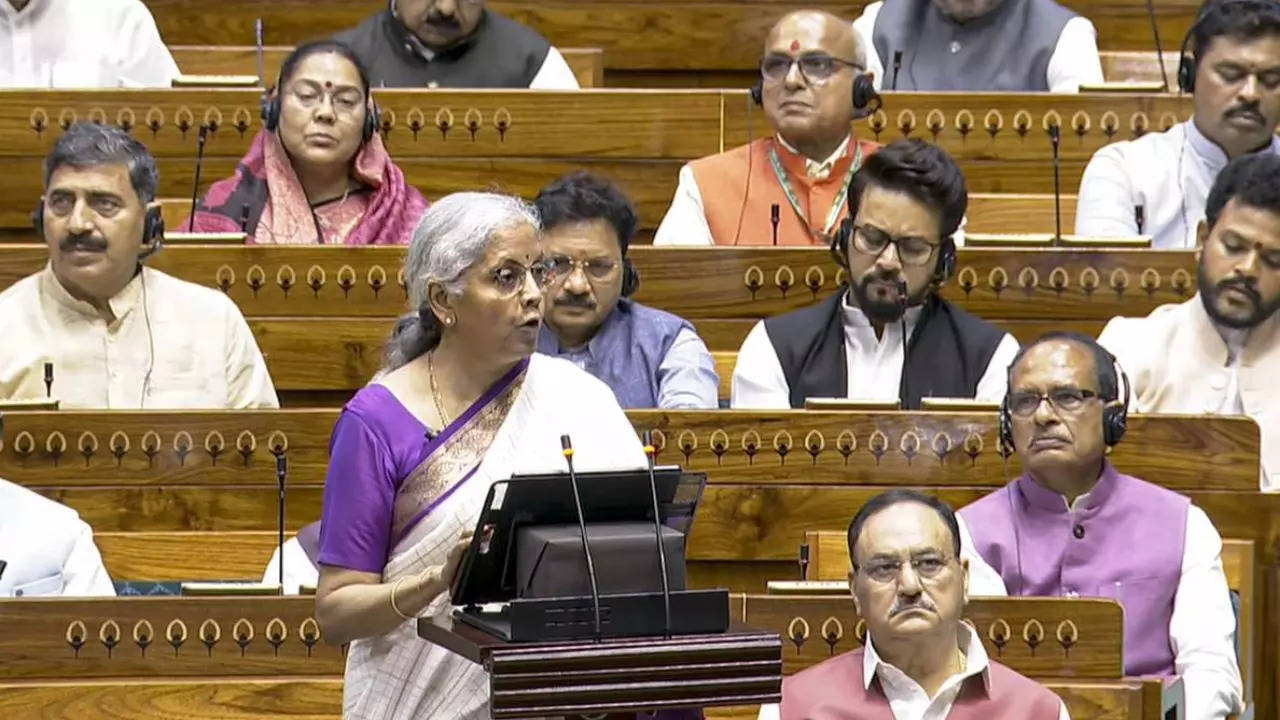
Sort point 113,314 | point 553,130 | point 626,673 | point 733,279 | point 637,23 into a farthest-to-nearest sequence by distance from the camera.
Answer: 1. point 637,23
2. point 553,130
3. point 733,279
4. point 113,314
5. point 626,673

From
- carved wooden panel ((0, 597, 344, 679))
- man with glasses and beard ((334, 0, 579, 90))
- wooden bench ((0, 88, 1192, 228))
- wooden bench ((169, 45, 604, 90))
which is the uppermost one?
wooden bench ((169, 45, 604, 90))

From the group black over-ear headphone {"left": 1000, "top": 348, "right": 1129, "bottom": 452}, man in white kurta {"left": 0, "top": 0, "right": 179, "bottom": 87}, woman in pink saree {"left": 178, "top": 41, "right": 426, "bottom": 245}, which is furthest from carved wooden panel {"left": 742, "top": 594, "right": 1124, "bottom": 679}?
man in white kurta {"left": 0, "top": 0, "right": 179, "bottom": 87}

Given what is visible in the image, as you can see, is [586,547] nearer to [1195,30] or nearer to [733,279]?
[733,279]

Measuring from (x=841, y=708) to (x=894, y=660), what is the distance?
7cm

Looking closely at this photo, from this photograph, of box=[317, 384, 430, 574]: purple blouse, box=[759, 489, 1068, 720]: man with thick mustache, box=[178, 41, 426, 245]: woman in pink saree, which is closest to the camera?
box=[317, 384, 430, 574]: purple blouse

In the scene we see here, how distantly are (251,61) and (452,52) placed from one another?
1.32 ft

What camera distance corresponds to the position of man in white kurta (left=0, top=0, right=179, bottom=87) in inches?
169

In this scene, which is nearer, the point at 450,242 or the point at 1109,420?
the point at 450,242

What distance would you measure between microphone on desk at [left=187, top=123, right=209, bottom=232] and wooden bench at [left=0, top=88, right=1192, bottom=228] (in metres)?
0.01

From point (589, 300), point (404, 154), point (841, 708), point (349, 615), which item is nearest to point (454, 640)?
point (349, 615)

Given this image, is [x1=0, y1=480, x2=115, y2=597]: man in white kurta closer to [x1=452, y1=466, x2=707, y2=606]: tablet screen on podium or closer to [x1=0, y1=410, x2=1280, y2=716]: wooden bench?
[x1=0, y1=410, x2=1280, y2=716]: wooden bench

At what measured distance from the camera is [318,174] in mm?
3729

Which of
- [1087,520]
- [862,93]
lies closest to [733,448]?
[1087,520]

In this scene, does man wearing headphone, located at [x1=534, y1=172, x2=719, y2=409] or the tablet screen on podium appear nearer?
the tablet screen on podium
